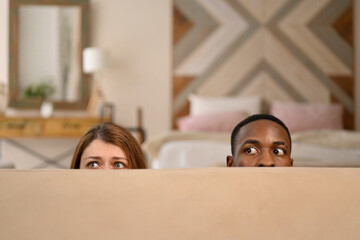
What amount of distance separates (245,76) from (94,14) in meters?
1.61

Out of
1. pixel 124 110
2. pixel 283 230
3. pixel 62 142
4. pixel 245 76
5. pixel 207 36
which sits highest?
pixel 207 36

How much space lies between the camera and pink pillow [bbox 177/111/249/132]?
4.00 metres

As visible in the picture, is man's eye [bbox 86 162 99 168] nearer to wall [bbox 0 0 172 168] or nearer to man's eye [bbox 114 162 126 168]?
man's eye [bbox 114 162 126 168]

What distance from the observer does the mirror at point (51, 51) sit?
477 cm

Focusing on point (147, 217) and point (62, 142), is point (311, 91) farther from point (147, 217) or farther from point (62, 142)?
point (147, 217)

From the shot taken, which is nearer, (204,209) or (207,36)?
(204,209)

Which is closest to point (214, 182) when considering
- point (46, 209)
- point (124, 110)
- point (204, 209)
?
point (204, 209)

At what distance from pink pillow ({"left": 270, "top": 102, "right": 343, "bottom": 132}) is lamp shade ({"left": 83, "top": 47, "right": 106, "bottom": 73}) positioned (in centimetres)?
164

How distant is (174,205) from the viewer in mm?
375

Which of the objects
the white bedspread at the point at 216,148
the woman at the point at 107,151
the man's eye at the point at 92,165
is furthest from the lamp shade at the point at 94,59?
the man's eye at the point at 92,165

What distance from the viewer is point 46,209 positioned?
37 cm

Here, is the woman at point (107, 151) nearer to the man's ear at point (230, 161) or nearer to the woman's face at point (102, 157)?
the woman's face at point (102, 157)

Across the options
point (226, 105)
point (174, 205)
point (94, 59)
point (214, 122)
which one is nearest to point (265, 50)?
point (226, 105)

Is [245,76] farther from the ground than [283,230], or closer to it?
farther from the ground
